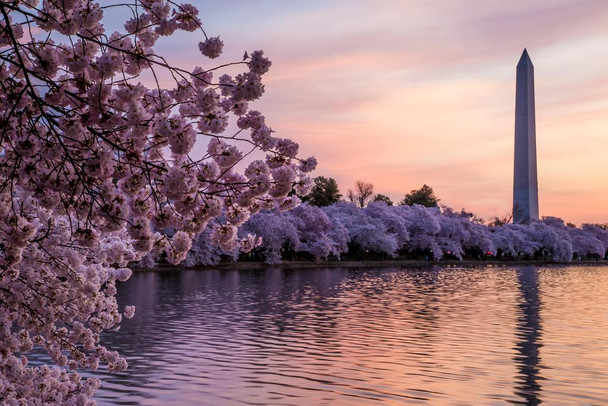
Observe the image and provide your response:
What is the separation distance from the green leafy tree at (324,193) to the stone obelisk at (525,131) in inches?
1334

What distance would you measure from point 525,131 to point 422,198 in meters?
50.2

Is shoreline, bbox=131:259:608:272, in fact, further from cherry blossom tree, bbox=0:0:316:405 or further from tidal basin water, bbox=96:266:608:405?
cherry blossom tree, bbox=0:0:316:405

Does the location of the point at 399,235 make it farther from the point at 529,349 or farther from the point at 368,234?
the point at 529,349

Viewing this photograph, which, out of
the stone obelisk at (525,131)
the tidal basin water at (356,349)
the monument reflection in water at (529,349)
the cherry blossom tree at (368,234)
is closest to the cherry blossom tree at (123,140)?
the tidal basin water at (356,349)

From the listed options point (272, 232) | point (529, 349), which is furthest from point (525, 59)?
point (529, 349)

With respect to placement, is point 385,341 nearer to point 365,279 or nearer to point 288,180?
point 288,180

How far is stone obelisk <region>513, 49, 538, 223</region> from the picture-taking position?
98.8 m

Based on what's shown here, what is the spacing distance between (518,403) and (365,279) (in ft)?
144

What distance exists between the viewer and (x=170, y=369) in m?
19.8

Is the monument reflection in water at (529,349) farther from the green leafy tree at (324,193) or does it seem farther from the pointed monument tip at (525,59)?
the green leafy tree at (324,193)

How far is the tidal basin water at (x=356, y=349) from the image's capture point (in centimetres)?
1733

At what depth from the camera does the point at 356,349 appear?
2369 centimetres

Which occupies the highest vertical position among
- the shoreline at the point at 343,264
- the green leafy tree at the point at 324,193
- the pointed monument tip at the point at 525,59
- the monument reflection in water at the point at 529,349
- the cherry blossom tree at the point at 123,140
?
the pointed monument tip at the point at 525,59

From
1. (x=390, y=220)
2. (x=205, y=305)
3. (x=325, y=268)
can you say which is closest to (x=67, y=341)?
(x=205, y=305)
